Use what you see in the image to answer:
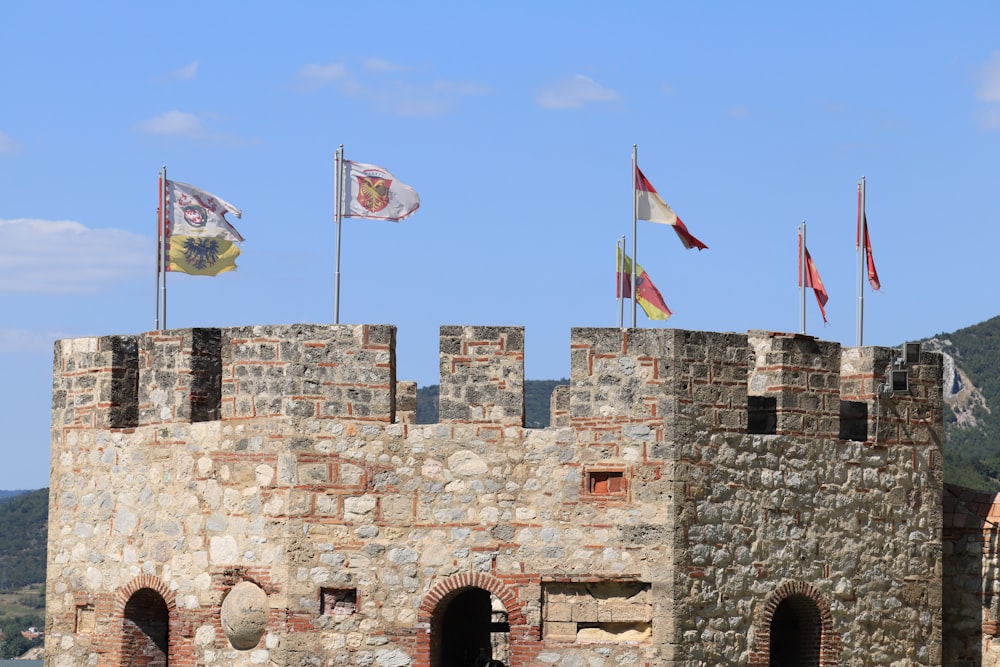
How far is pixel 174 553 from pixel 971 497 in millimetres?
9681

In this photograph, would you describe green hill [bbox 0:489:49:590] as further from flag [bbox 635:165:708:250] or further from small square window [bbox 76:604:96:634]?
flag [bbox 635:165:708:250]

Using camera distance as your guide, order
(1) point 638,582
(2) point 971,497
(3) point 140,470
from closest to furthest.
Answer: (1) point 638,582
(3) point 140,470
(2) point 971,497

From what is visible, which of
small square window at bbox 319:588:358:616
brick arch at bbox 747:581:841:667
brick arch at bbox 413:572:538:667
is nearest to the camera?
brick arch at bbox 413:572:538:667

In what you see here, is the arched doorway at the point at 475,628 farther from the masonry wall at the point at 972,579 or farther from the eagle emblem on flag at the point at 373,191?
the masonry wall at the point at 972,579

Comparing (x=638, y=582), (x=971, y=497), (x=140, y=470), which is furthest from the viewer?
(x=971, y=497)

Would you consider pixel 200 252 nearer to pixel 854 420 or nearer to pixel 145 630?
pixel 145 630

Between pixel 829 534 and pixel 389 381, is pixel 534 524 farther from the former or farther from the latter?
pixel 829 534

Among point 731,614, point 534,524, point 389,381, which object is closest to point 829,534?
point 731,614

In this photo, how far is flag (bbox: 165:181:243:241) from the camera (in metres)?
21.4

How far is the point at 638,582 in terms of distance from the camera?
18.8 meters

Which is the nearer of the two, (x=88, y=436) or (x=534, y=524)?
(x=534, y=524)

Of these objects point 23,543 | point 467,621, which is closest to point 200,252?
point 467,621

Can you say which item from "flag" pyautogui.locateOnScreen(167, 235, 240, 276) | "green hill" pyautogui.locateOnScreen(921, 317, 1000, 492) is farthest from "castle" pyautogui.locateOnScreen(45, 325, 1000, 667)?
"green hill" pyautogui.locateOnScreen(921, 317, 1000, 492)

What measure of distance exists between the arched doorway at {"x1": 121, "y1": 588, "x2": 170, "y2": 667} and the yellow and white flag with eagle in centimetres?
393
